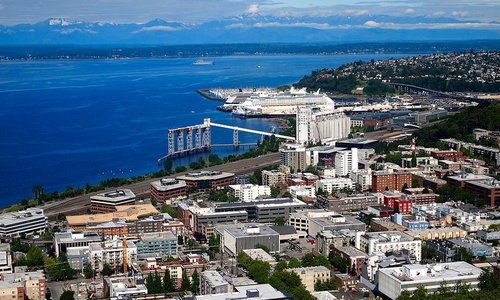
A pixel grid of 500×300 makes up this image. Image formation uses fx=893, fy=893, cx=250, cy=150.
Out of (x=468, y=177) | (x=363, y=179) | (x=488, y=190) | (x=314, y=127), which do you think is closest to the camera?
(x=488, y=190)

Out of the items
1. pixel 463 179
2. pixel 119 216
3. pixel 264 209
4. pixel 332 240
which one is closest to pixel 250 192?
pixel 264 209

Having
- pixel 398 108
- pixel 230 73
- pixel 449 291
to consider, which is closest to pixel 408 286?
pixel 449 291

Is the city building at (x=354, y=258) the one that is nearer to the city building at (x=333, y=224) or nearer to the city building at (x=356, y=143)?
the city building at (x=333, y=224)

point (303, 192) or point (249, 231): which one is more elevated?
point (249, 231)

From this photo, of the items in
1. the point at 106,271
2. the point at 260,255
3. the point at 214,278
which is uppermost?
the point at 214,278

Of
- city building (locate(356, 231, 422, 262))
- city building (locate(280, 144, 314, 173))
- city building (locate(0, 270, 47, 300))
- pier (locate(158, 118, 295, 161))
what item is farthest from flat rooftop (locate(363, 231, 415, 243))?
pier (locate(158, 118, 295, 161))

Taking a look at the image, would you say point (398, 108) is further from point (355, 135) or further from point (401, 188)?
point (401, 188)

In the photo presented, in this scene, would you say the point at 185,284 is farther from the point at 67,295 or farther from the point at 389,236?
the point at 389,236

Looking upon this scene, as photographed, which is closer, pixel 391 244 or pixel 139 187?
pixel 391 244
